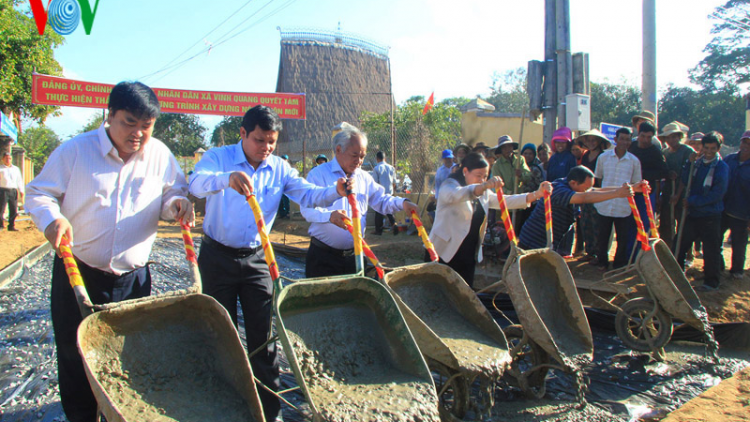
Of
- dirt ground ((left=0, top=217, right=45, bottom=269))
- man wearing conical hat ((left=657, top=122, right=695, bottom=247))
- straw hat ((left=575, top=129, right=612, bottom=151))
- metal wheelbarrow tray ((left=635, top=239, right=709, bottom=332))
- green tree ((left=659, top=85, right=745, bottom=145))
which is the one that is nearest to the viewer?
metal wheelbarrow tray ((left=635, top=239, right=709, bottom=332))

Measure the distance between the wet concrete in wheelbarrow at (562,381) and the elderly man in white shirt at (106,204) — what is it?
3.00 ft

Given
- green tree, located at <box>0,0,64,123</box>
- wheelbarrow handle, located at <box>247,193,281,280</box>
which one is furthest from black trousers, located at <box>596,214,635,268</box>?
green tree, located at <box>0,0,64,123</box>

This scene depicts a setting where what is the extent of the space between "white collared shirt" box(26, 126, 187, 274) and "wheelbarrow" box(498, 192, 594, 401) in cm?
209

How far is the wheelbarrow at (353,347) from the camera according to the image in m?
2.03

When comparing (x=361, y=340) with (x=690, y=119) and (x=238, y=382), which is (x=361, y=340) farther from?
(x=690, y=119)

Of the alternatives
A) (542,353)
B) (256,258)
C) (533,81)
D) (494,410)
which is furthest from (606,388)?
(533,81)

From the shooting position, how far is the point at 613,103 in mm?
29484

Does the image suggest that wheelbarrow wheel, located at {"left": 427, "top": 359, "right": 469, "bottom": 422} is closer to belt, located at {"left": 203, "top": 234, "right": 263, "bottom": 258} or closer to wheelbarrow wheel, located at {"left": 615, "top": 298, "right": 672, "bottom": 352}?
belt, located at {"left": 203, "top": 234, "right": 263, "bottom": 258}

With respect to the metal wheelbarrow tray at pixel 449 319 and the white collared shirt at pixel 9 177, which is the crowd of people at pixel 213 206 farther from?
the white collared shirt at pixel 9 177

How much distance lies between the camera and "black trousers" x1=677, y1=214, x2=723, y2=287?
16.9 ft

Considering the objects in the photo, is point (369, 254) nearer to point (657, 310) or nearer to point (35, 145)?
point (657, 310)

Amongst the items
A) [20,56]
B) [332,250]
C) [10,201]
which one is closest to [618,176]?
[332,250]

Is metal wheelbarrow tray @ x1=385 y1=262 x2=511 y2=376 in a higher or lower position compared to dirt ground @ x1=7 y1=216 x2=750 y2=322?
higher

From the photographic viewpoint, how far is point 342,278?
2.40m
